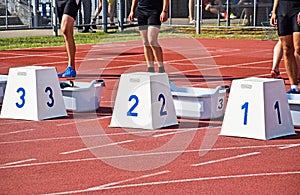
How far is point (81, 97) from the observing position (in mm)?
10094

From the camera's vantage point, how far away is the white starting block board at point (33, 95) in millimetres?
9570

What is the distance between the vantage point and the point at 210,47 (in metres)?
21.5

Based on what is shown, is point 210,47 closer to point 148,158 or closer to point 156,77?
point 156,77

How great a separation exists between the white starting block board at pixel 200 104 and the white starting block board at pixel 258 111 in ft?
2.71

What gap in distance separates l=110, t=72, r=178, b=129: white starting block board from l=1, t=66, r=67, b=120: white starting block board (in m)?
0.93

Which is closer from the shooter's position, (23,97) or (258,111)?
(258,111)

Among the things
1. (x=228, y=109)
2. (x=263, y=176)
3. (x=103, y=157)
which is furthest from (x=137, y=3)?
(x=263, y=176)

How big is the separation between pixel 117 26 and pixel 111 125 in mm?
19760

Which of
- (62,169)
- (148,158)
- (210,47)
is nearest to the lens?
(62,169)

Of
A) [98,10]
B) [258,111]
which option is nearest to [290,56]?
[258,111]

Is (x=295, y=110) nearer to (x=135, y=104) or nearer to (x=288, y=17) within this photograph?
(x=288, y=17)

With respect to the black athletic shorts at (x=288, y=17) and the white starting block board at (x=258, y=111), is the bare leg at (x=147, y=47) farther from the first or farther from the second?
the white starting block board at (x=258, y=111)

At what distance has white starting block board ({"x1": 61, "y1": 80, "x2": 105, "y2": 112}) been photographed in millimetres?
10094

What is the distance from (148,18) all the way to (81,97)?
280 cm
